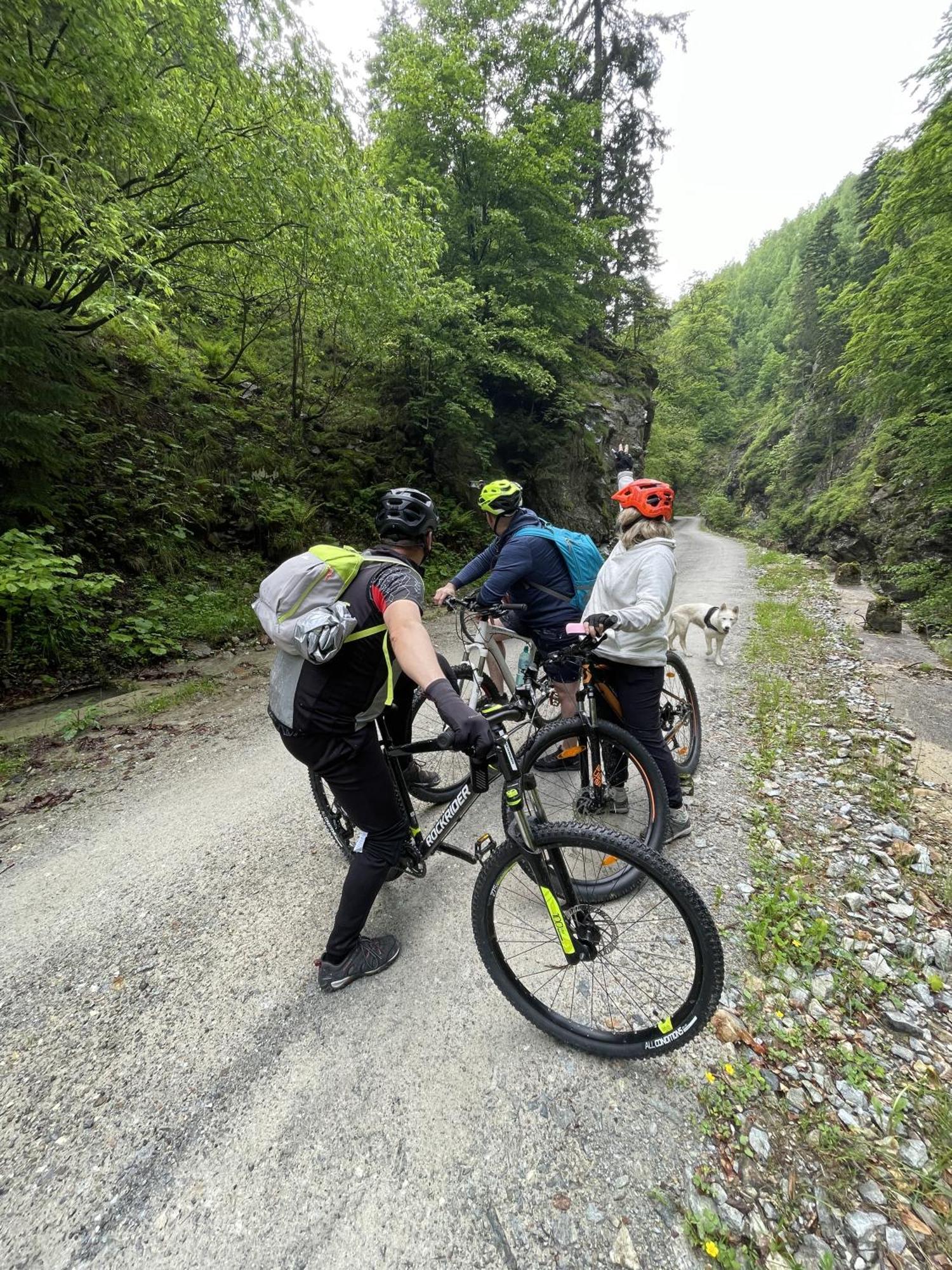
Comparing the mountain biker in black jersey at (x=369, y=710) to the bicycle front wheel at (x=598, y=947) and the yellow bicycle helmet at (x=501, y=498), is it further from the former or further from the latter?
the yellow bicycle helmet at (x=501, y=498)

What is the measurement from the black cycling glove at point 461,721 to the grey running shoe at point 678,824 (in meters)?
2.26

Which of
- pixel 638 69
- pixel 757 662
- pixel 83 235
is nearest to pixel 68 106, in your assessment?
pixel 83 235

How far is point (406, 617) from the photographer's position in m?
2.04

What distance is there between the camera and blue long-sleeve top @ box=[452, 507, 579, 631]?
3.76 m

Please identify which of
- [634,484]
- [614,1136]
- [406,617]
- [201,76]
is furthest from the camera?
[201,76]

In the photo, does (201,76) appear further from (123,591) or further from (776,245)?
(776,245)

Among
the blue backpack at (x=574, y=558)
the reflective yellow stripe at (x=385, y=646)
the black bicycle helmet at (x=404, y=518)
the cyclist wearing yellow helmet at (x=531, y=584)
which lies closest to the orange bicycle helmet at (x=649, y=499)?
the blue backpack at (x=574, y=558)

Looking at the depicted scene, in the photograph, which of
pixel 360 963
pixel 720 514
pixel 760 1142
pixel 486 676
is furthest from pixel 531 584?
pixel 720 514

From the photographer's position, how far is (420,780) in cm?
394

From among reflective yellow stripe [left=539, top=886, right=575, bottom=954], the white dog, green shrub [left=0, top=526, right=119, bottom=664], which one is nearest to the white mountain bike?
reflective yellow stripe [left=539, top=886, right=575, bottom=954]

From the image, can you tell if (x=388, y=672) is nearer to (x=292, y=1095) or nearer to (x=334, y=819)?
(x=334, y=819)

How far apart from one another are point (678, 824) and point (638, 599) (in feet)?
5.70

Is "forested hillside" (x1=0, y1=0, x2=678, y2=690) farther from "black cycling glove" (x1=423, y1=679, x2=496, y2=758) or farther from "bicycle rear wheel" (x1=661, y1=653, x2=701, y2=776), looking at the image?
"bicycle rear wheel" (x1=661, y1=653, x2=701, y2=776)

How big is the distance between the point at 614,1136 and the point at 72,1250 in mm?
1895
